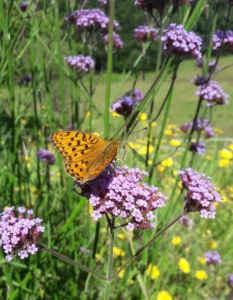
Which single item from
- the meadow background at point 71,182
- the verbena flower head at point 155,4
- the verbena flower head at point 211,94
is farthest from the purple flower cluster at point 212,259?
the verbena flower head at point 155,4

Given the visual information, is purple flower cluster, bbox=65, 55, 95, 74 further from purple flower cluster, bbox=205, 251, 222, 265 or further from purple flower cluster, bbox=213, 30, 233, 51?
purple flower cluster, bbox=205, 251, 222, 265

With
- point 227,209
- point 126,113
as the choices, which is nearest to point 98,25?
point 126,113

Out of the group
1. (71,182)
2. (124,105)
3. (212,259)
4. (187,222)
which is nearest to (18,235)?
(71,182)

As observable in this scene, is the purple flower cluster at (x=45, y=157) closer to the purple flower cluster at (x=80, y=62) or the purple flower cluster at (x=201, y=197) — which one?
the purple flower cluster at (x=80, y=62)

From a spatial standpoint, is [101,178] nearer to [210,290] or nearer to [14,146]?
[14,146]

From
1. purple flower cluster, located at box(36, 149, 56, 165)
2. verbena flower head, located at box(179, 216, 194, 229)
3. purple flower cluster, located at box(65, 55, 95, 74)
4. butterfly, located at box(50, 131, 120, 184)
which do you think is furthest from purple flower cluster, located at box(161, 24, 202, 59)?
verbena flower head, located at box(179, 216, 194, 229)
